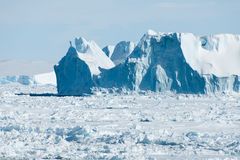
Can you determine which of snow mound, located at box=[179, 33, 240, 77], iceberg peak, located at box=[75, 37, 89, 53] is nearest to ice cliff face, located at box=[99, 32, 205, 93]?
snow mound, located at box=[179, 33, 240, 77]

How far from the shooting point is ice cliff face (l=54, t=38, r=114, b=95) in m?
33.7

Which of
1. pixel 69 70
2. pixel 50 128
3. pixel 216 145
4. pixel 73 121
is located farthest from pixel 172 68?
pixel 216 145

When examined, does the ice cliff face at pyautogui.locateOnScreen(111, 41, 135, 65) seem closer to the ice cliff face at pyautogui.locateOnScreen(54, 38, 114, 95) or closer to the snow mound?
the ice cliff face at pyautogui.locateOnScreen(54, 38, 114, 95)

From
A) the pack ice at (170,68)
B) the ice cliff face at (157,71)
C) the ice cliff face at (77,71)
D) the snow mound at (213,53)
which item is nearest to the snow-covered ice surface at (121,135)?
the pack ice at (170,68)

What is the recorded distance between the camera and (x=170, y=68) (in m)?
31.8

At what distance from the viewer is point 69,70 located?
34656mm

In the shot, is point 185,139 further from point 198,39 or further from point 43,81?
point 43,81

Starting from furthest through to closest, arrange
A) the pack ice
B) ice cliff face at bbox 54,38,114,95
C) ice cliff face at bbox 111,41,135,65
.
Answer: ice cliff face at bbox 111,41,135,65 → ice cliff face at bbox 54,38,114,95 → the pack ice

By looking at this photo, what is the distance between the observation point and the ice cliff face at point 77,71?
1325 inches

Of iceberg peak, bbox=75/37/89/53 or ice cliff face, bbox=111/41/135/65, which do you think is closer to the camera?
iceberg peak, bbox=75/37/89/53

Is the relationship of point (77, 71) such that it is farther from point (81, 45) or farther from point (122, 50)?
point (122, 50)

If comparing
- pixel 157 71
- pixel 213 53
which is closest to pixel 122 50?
pixel 213 53

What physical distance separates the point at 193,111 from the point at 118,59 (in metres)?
20.0

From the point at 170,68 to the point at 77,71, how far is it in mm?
5713
